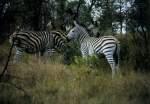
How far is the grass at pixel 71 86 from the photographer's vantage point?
31.8ft

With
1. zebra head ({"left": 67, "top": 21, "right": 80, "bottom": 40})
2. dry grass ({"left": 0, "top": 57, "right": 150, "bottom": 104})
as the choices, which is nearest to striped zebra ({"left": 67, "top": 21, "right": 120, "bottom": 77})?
zebra head ({"left": 67, "top": 21, "right": 80, "bottom": 40})

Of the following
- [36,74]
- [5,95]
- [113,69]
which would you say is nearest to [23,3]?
[36,74]

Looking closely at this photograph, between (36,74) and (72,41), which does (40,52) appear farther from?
(36,74)

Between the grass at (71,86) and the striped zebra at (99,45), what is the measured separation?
1.00 m

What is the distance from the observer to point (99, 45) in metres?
14.3

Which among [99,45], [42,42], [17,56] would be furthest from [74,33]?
[17,56]

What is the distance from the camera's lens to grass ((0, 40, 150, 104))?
9.69 meters

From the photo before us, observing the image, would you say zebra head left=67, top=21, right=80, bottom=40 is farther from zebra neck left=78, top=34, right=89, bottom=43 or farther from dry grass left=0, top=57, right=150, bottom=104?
dry grass left=0, top=57, right=150, bottom=104

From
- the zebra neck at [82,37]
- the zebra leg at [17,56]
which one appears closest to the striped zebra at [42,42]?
the zebra leg at [17,56]

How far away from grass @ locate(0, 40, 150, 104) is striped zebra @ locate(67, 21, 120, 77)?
1.00m

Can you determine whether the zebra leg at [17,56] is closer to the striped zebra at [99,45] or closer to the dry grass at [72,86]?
the dry grass at [72,86]

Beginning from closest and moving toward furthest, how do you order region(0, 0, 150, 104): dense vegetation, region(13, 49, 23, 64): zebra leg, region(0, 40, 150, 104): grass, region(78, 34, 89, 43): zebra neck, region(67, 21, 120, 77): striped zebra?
region(0, 40, 150, 104): grass → region(0, 0, 150, 104): dense vegetation → region(67, 21, 120, 77): striped zebra → region(13, 49, 23, 64): zebra leg → region(78, 34, 89, 43): zebra neck

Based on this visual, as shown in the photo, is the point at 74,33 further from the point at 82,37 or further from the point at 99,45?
the point at 99,45

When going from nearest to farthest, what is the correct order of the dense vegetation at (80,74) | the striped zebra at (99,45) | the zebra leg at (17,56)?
the dense vegetation at (80,74), the striped zebra at (99,45), the zebra leg at (17,56)
